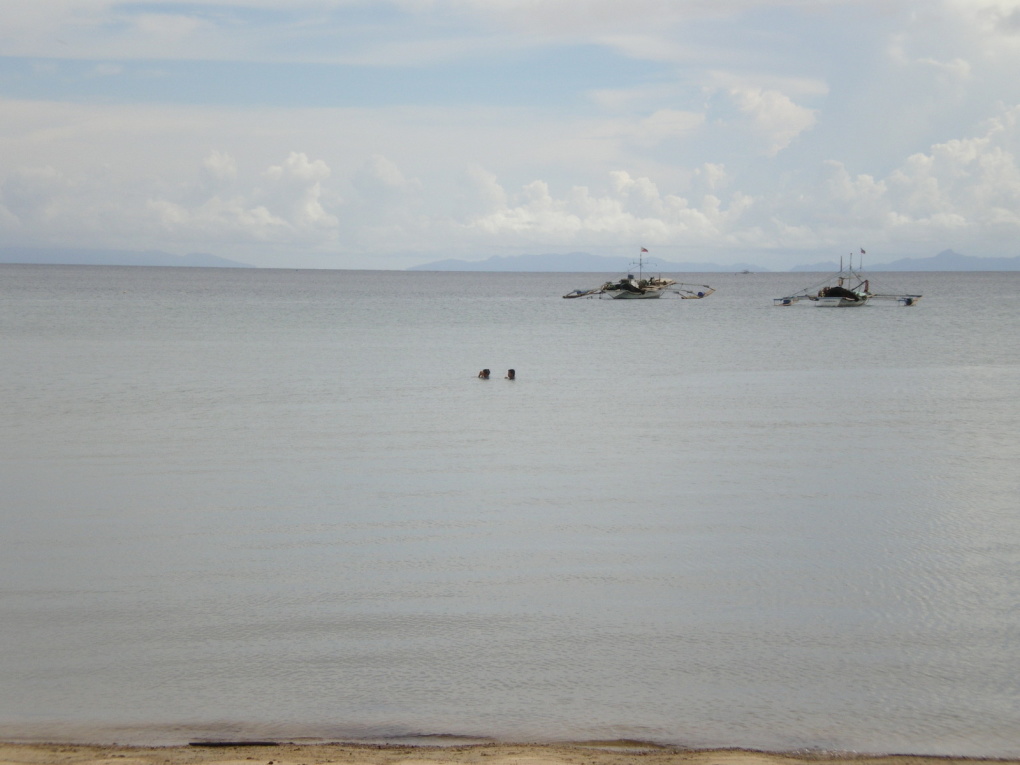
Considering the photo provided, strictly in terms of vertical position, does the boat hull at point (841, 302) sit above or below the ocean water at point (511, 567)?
above

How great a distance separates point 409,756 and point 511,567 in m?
5.37

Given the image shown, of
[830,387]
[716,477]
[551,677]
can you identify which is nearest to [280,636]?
[551,677]

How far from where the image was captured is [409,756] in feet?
27.3

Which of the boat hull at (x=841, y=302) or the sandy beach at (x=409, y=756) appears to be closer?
the sandy beach at (x=409, y=756)

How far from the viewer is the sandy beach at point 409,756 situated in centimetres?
805

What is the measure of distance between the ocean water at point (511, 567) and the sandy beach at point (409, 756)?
339 mm

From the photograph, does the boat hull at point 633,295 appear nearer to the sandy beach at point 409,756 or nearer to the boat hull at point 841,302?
the boat hull at point 841,302

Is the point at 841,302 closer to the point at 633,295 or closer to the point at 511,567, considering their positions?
the point at 633,295

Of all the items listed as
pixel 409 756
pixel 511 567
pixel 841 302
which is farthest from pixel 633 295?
pixel 409 756

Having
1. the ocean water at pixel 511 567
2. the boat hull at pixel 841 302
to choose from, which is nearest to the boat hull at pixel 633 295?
the boat hull at pixel 841 302

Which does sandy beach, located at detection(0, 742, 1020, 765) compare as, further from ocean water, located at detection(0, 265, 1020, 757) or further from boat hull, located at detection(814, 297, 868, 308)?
boat hull, located at detection(814, 297, 868, 308)

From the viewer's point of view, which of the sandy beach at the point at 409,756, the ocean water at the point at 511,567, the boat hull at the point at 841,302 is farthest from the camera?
the boat hull at the point at 841,302

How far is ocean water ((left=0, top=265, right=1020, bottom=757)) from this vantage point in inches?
372

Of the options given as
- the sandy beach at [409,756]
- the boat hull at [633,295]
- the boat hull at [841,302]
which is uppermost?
the boat hull at [633,295]
